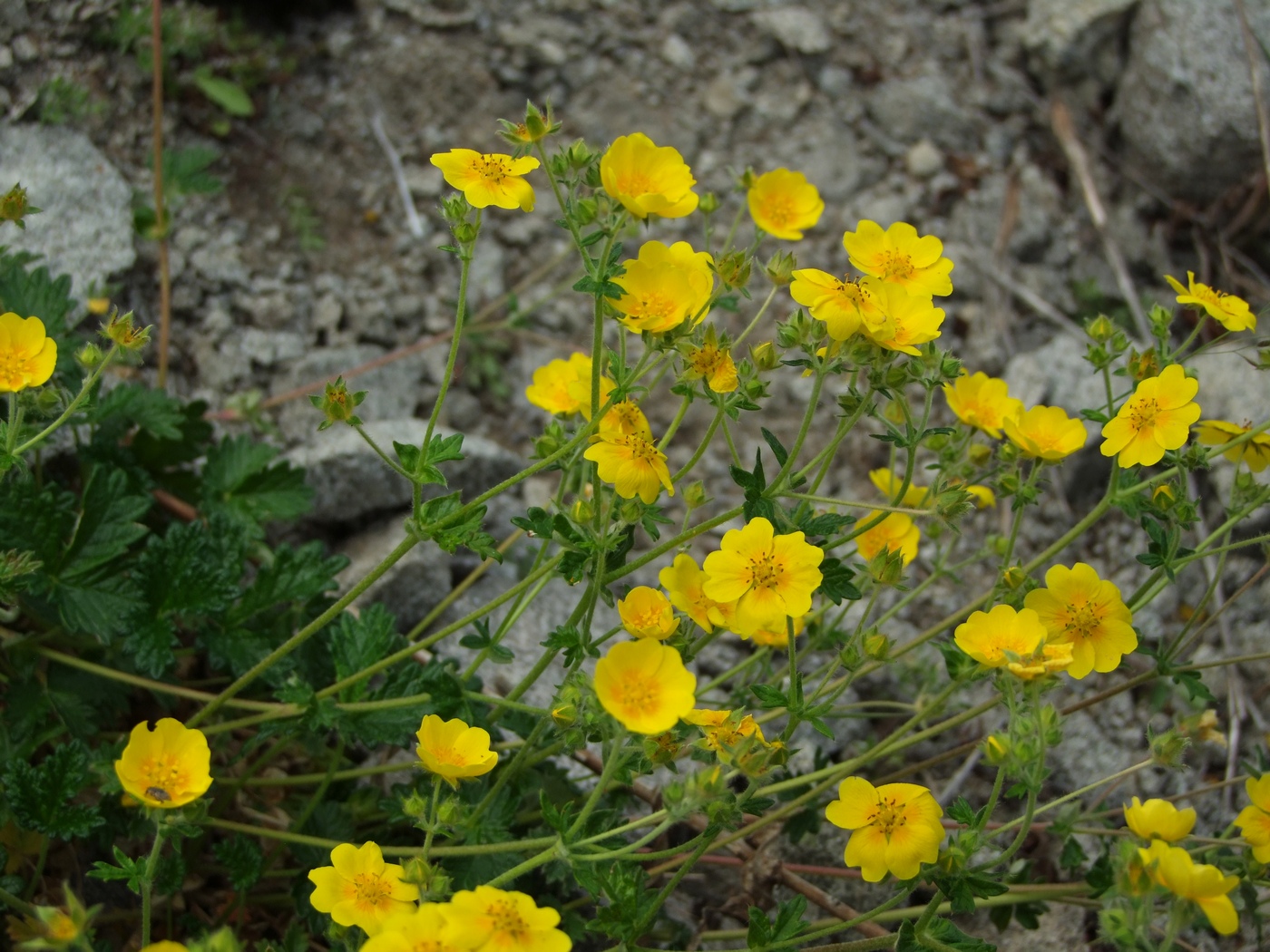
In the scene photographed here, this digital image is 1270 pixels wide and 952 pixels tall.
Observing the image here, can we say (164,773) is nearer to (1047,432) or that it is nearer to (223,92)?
(1047,432)

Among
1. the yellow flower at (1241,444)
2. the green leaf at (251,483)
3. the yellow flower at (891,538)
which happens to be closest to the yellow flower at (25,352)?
the green leaf at (251,483)

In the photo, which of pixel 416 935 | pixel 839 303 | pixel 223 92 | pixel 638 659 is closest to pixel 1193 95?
pixel 839 303

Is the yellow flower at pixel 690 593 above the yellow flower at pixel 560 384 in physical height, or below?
below

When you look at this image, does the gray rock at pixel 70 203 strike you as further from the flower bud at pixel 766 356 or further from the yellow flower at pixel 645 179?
the flower bud at pixel 766 356

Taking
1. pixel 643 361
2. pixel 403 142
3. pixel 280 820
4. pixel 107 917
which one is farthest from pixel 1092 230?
pixel 107 917

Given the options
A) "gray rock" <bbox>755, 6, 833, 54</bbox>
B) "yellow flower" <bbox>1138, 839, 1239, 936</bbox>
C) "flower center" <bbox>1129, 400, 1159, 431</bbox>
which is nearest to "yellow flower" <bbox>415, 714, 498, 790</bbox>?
"yellow flower" <bbox>1138, 839, 1239, 936</bbox>

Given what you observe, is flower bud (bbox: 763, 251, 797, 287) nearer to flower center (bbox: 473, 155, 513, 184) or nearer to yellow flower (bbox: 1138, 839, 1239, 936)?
flower center (bbox: 473, 155, 513, 184)

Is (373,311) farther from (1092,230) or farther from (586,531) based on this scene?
(1092,230)
